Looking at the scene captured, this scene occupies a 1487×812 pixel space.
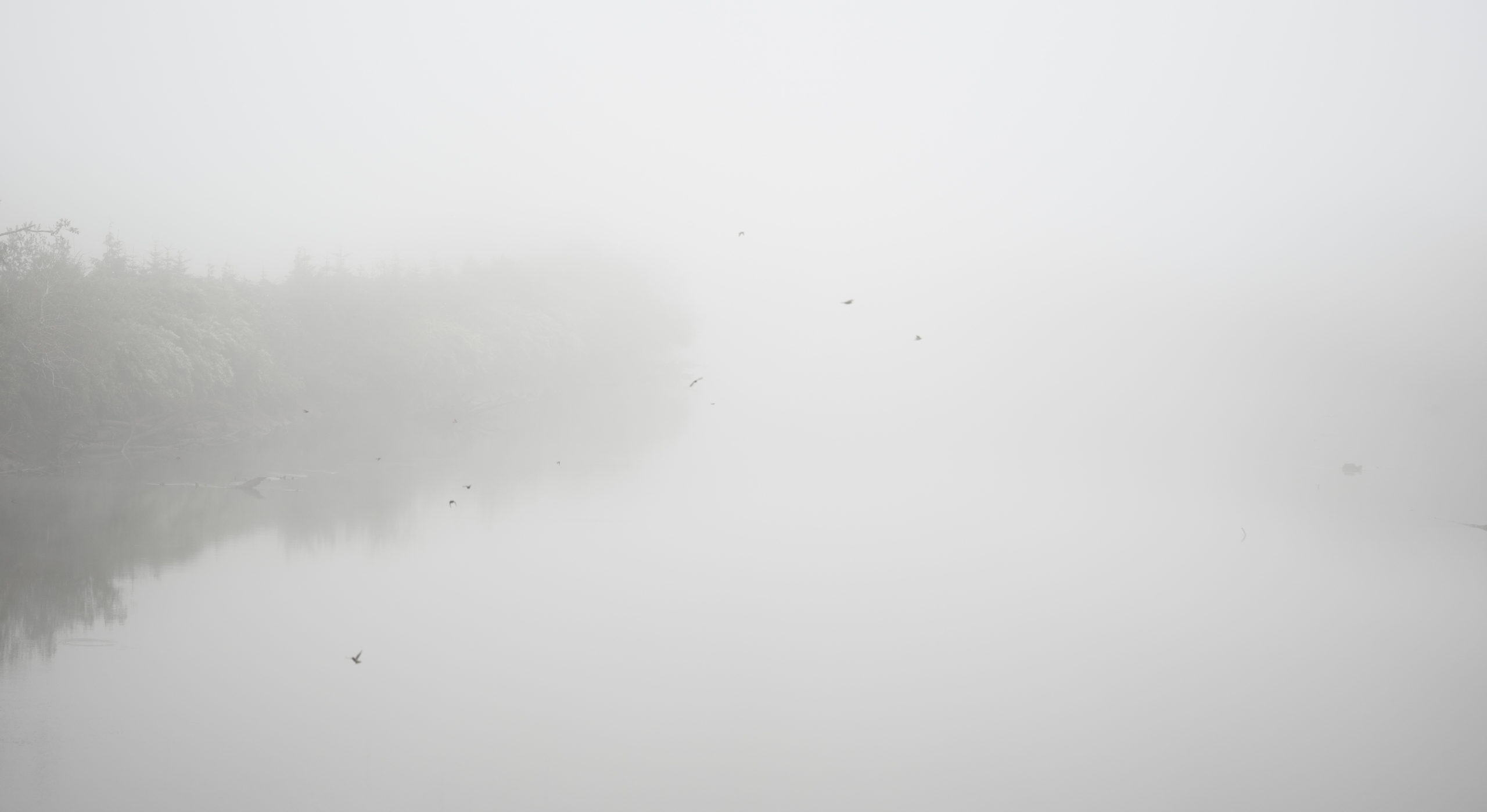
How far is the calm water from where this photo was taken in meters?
11.1

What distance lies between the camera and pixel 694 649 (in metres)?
16.2

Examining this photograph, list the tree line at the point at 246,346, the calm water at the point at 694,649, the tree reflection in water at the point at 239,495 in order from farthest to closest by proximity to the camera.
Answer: the tree line at the point at 246,346 < the tree reflection in water at the point at 239,495 < the calm water at the point at 694,649

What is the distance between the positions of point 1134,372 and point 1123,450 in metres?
46.0

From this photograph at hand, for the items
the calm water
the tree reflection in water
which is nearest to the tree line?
the tree reflection in water

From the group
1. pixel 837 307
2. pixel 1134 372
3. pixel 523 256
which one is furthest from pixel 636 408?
pixel 837 307

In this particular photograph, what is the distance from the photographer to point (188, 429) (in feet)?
111

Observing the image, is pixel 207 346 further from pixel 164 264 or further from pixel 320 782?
pixel 320 782

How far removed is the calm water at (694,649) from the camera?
11.1 meters

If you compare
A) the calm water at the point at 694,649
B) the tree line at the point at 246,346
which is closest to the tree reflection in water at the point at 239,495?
the calm water at the point at 694,649

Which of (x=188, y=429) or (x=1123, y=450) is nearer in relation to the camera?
(x=188, y=429)

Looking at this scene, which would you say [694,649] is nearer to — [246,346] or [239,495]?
[239,495]

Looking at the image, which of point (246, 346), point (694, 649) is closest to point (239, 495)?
point (246, 346)

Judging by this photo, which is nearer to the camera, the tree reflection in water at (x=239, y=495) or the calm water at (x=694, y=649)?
the calm water at (x=694, y=649)

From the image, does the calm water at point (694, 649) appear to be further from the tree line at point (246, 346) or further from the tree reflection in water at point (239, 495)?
the tree line at point (246, 346)
